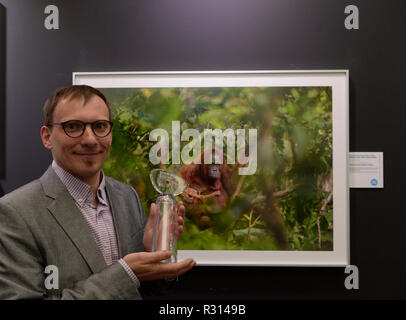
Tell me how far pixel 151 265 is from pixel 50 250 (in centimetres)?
25

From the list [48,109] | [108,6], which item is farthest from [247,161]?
[108,6]

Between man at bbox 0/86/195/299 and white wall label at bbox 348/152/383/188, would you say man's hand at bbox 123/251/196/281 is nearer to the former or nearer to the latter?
man at bbox 0/86/195/299

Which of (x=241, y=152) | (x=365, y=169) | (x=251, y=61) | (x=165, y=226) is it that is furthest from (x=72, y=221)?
(x=365, y=169)

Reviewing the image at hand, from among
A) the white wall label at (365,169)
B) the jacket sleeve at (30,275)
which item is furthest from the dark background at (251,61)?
the jacket sleeve at (30,275)

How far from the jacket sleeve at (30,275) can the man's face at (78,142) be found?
0.18 metres

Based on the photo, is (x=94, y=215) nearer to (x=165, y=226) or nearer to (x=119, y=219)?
(x=119, y=219)

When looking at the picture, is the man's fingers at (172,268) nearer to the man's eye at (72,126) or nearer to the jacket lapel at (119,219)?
the jacket lapel at (119,219)

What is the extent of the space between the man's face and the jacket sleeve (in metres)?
0.18

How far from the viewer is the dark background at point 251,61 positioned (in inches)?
49.7

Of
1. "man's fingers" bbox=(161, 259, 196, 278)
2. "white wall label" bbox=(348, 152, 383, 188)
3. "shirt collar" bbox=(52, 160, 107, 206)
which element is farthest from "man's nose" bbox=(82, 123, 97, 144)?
"white wall label" bbox=(348, 152, 383, 188)

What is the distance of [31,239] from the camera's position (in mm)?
793

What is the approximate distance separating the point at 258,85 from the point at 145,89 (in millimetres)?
433

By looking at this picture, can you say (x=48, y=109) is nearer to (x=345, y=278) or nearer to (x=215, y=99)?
(x=215, y=99)

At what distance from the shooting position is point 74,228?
2.78 feet
